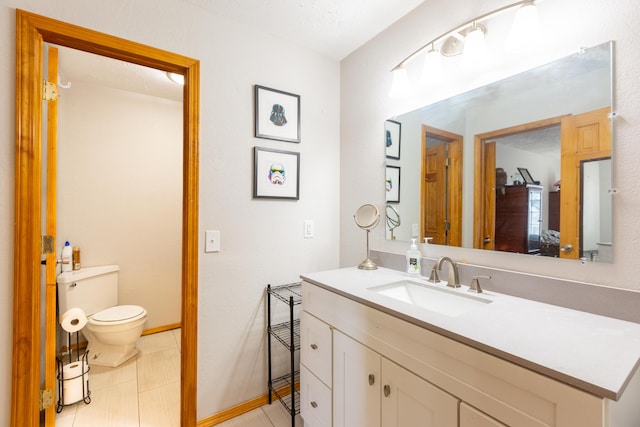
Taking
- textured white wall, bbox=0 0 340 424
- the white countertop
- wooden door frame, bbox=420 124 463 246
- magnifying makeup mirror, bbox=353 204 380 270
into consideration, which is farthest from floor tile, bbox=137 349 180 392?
wooden door frame, bbox=420 124 463 246

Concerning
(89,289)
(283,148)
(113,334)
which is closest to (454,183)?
(283,148)

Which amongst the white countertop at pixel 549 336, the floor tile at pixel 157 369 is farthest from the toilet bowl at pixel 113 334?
the white countertop at pixel 549 336

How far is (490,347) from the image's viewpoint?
0.72 metres

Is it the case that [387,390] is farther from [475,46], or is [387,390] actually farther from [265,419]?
[475,46]

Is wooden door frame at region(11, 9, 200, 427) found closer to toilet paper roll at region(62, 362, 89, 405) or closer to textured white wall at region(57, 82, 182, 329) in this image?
toilet paper roll at region(62, 362, 89, 405)

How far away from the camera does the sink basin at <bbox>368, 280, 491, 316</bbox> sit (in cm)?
119

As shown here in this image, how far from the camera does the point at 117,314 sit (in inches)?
89.1

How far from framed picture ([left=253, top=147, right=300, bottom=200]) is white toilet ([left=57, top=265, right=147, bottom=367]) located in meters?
1.56

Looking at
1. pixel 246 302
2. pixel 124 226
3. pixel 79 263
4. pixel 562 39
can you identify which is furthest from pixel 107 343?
pixel 562 39

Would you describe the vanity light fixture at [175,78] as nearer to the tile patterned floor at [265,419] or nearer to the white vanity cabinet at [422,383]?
the white vanity cabinet at [422,383]

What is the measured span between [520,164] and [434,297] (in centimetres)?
69

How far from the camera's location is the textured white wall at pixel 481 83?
3.06 ft

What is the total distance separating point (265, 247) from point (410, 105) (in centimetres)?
122

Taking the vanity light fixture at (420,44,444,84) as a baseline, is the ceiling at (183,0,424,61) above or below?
above
